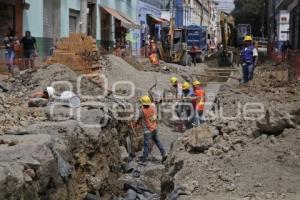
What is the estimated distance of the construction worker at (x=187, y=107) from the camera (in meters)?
16.4

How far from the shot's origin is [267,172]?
8367 mm

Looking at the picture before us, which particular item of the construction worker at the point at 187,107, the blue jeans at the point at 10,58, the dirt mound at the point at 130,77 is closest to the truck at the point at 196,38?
the dirt mound at the point at 130,77

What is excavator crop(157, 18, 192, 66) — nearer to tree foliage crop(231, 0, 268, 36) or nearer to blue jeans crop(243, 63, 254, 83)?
blue jeans crop(243, 63, 254, 83)

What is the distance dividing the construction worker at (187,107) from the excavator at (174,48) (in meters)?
21.9

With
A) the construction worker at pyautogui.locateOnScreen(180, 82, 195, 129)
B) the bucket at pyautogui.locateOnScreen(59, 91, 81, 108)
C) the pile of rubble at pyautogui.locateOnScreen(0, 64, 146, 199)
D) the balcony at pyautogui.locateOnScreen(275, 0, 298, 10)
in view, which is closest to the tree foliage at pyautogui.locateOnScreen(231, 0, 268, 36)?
the balcony at pyautogui.locateOnScreen(275, 0, 298, 10)

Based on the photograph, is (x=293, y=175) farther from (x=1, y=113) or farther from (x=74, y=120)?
(x=1, y=113)

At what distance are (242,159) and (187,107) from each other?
7.60 meters

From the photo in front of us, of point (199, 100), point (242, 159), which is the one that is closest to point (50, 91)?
point (199, 100)

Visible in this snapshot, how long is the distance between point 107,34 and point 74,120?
27.5 metres

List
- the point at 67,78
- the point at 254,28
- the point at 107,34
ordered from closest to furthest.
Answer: the point at 67,78 < the point at 107,34 < the point at 254,28

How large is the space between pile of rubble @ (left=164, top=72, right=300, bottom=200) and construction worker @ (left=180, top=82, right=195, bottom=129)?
4.09 metres

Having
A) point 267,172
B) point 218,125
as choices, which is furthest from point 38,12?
point 267,172

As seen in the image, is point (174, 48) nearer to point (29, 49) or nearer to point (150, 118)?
point (29, 49)

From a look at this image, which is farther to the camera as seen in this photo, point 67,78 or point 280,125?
point 67,78
